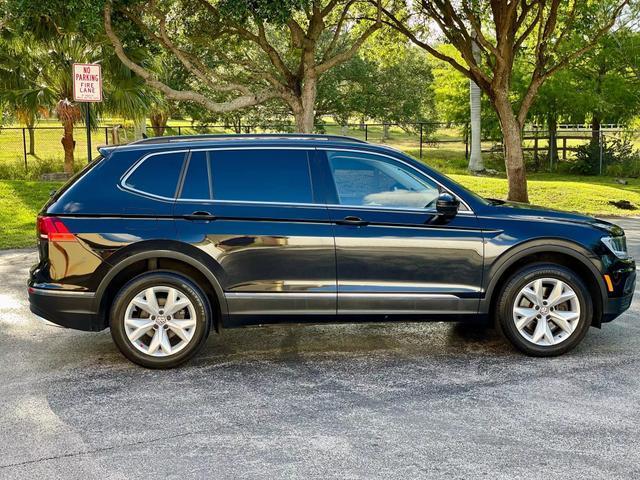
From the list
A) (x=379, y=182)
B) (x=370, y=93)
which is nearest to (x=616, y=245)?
(x=379, y=182)

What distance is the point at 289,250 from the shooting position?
6133 mm

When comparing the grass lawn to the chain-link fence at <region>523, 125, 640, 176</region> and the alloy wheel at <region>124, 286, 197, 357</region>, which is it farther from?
the chain-link fence at <region>523, 125, 640, 176</region>

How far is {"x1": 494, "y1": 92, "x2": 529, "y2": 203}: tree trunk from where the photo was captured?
1817 centimetres

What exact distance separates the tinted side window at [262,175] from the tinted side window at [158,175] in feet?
1.01

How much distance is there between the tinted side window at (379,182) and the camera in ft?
20.7

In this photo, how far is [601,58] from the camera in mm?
29000

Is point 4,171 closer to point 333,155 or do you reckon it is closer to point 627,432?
point 333,155

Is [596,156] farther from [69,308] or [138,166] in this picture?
[69,308]

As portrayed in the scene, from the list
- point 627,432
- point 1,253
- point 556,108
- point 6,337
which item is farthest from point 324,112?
point 627,432

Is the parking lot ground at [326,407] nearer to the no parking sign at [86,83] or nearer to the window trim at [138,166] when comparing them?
the window trim at [138,166]

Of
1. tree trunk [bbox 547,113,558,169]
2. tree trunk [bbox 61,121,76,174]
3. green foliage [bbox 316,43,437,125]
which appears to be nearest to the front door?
tree trunk [bbox 61,121,76,174]

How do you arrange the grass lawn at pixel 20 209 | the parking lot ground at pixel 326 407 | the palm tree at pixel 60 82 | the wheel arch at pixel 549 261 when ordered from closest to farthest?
the parking lot ground at pixel 326 407
the wheel arch at pixel 549 261
the grass lawn at pixel 20 209
the palm tree at pixel 60 82

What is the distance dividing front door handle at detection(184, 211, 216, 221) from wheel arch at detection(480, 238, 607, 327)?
7.36 ft

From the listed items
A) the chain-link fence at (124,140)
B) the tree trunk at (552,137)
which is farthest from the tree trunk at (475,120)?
the tree trunk at (552,137)
